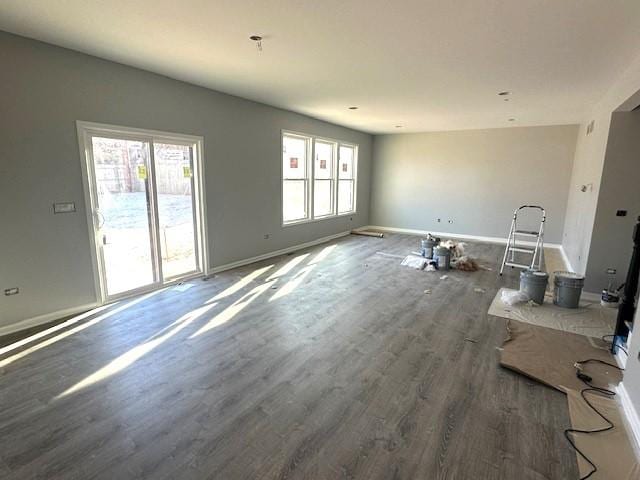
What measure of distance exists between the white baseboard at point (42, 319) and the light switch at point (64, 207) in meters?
1.07

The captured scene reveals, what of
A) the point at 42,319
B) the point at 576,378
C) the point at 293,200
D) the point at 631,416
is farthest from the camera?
the point at 293,200

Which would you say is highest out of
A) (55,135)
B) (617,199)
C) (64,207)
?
(55,135)

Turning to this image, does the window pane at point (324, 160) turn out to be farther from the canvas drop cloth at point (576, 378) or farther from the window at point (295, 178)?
the canvas drop cloth at point (576, 378)

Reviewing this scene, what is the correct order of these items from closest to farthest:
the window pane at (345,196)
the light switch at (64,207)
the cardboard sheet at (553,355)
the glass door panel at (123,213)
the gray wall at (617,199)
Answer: the cardboard sheet at (553,355)
the light switch at (64,207)
the glass door panel at (123,213)
the gray wall at (617,199)
the window pane at (345,196)

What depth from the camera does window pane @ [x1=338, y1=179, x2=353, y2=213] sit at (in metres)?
8.93

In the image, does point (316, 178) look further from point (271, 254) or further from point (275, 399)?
point (275, 399)

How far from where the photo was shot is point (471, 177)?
28.1 ft

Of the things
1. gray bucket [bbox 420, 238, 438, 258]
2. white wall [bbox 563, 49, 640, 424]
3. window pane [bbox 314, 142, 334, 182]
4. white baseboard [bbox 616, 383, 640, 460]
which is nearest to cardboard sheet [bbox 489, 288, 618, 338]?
white wall [bbox 563, 49, 640, 424]

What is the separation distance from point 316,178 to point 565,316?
17.5 feet

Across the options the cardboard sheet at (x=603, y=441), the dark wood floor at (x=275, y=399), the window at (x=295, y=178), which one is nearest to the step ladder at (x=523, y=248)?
the dark wood floor at (x=275, y=399)

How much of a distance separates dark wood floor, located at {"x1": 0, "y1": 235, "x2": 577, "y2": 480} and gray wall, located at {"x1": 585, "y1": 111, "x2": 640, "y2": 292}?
5.69 ft

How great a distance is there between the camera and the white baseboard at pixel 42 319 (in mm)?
3254

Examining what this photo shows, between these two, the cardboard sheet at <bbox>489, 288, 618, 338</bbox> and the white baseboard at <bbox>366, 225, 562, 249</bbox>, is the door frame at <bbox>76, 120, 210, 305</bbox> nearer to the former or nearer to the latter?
the cardboard sheet at <bbox>489, 288, 618, 338</bbox>

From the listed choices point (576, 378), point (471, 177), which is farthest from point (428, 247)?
point (576, 378)
